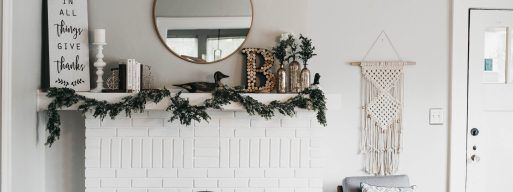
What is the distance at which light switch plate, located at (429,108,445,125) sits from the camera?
11.0 ft

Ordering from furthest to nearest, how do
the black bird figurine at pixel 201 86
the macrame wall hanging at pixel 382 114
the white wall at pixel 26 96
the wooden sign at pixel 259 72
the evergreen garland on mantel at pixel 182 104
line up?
the macrame wall hanging at pixel 382 114 → the wooden sign at pixel 259 72 → the black bird figurine at pixel 201 86 → the evergreen garland on mantel at pixel 182 104 → the white wall at pixel 26 96

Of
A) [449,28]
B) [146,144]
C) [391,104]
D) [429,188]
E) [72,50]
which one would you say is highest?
[449,28]

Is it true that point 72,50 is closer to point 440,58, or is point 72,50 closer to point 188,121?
point 188,121

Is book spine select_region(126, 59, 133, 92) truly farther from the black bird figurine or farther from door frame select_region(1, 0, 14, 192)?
door frame select_region(1, 0, 14, 192)

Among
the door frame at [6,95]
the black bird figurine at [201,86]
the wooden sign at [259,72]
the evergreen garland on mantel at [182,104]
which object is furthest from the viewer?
the wooden sign at [259,72]

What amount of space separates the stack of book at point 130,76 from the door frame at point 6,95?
23.6 inches

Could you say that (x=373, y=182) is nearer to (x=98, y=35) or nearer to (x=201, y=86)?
(x=201, y=86)

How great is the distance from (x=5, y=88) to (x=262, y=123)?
145 cm

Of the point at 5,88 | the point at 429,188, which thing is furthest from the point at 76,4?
the point at 429,188

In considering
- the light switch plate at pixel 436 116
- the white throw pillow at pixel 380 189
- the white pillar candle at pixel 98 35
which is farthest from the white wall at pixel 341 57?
the white throw pillow at pixel 380 189

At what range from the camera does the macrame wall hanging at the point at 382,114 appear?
3.29 m

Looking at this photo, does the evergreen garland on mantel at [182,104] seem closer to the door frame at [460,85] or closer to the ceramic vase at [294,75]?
the ceramic vase at [294,75]

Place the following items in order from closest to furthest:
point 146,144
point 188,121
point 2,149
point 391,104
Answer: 1. point 2,149
2. point 188,121
3. point 146,144
4. point 391,104

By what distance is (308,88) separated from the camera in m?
2.83
